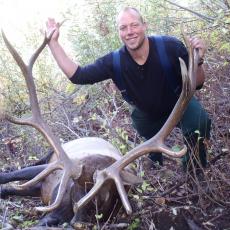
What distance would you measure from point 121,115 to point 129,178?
259 centimetres

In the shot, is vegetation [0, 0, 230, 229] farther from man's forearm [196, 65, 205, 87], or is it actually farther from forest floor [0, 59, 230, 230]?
man's forearm [196, 65, 205, 87]

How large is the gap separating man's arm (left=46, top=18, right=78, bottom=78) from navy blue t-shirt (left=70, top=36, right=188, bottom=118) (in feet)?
0.25

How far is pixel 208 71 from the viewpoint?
6.22m

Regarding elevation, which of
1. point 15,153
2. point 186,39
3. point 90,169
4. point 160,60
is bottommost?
point 15,153

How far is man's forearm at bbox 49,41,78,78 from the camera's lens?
4723 mm

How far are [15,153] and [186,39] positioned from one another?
3242 millimetres

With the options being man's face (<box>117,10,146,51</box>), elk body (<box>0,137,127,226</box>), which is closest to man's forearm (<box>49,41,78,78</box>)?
man's face (<box>117,10,146,51</box>)

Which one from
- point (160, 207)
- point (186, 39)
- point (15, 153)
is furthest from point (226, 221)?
point (15, 153)

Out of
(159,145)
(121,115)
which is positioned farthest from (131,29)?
(121,115)

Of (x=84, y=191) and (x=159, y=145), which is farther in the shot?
(x=84, y=191)

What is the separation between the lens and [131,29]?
189 inches

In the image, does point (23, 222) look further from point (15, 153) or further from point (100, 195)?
point (15, 153)

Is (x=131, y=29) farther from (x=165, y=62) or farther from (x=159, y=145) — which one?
(x=159, y=145)

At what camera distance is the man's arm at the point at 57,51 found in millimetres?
4605
